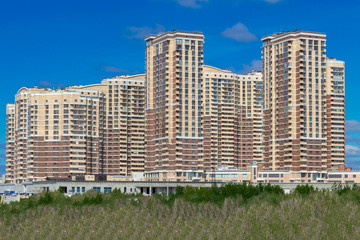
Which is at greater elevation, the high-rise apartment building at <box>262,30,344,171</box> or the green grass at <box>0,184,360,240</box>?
the high-rise apartment building at <box>262,30,344,171</box>

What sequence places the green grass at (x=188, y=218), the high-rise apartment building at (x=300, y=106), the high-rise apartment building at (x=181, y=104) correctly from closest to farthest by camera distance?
the green grass at (x=188, y=218)
the high-rise apartment building at (x=181, y=104)
the high-rise apartment building at (x=300, y=106)

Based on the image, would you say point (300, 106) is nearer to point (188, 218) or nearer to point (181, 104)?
point (181, 104)

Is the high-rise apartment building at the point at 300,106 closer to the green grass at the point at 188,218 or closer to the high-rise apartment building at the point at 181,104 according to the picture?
the high-rise apartment building at the point at 181,104

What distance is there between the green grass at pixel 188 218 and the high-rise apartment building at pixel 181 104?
129374 mm

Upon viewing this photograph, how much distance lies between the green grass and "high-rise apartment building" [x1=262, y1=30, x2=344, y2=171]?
133m

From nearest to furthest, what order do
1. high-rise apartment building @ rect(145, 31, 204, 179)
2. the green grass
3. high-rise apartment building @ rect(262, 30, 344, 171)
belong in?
the green grass, high-rise apartment building @ rect(145, 31, 204, 179), high-rise apartment building @ rect(262, 30, 344, 171)

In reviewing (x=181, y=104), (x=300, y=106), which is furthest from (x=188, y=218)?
(x=300, y=106)

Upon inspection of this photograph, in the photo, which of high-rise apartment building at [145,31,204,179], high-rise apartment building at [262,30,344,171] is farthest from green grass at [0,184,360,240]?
high-rise apartment building at [262,30,344,171]

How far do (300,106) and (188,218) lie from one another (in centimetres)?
14813

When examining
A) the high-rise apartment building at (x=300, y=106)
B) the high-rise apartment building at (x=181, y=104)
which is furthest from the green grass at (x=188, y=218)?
the high-rise apartment building at (x=300, y=106)

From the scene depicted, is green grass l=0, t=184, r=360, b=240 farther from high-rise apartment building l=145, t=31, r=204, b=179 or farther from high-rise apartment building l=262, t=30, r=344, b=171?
high-rise apartment building l=262, t=30, r=344, b=171

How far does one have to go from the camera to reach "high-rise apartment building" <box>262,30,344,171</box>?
190 meters

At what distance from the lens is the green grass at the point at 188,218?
37.5 meters

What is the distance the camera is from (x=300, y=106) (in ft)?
623
